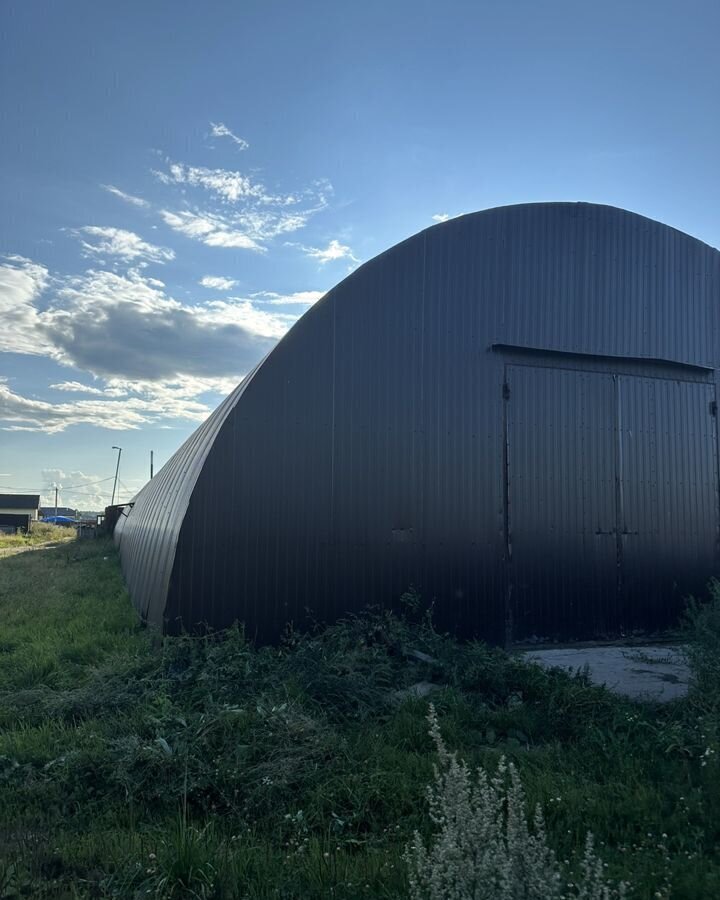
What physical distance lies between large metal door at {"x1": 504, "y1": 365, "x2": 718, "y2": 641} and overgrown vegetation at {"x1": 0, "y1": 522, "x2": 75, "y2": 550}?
32.1m

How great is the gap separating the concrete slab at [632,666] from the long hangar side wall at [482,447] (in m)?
0.55

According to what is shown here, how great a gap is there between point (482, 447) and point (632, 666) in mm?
2976

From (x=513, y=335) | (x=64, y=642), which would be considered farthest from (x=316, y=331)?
(x=64, y=642)

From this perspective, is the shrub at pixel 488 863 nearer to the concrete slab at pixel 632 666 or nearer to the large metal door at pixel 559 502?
the concrete slab at pixel 632 666

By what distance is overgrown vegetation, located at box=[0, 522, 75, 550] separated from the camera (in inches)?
1522

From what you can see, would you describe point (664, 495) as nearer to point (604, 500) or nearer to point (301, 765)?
point (604, 500)

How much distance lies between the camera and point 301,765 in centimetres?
465

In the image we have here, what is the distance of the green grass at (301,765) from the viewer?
11.8 ft

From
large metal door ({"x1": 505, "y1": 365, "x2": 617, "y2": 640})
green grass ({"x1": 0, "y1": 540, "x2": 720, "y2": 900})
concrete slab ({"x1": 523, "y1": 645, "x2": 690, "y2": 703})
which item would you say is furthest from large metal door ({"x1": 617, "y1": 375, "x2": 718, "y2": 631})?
green grass ({"x1": 0, "y1": 540, "x2": 720, "y2": 900})

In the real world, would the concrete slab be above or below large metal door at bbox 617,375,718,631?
below

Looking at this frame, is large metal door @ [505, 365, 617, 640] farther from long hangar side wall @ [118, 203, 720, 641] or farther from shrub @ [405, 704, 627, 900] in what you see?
shrub @ [405, 704, 627, 900]

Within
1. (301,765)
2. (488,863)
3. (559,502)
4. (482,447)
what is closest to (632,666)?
(559,502)

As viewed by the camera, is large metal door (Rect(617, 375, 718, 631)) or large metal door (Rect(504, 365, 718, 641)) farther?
large metal door (Rect(617, 375, 718, 631))

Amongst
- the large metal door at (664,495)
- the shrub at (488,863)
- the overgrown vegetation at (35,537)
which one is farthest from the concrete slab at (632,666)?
the overgrown vegetation at (35,537)
